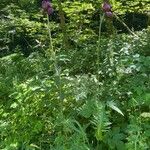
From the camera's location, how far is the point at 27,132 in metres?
3.73

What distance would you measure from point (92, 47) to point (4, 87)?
1486 millimetres

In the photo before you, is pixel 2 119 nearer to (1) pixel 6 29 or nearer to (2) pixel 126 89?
(2) pixel 126 89

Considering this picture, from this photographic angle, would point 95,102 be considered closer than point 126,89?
Yes

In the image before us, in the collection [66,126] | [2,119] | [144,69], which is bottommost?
[2,119]

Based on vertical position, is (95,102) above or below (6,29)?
above

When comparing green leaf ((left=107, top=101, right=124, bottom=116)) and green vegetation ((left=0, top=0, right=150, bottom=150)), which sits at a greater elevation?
green leaf ((left=107, top=101, right=124, bottom=116))

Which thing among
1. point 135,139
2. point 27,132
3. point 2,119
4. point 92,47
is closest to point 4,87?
point 2,119

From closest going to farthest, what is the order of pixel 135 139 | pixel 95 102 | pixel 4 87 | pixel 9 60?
pixel 135 139 → pixel 95 102 → pixel 4 87 → pixel 9 60

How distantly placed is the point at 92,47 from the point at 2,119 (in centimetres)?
198

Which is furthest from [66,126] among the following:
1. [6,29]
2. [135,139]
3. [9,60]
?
[6,29]

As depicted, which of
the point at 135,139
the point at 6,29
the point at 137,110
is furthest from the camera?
the point at 6,29

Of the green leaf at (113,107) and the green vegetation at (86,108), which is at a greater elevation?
the green leaf at (113,107)

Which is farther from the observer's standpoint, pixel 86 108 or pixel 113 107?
pixel 86 108

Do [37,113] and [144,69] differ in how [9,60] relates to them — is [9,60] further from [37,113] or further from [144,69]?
[144,69]
